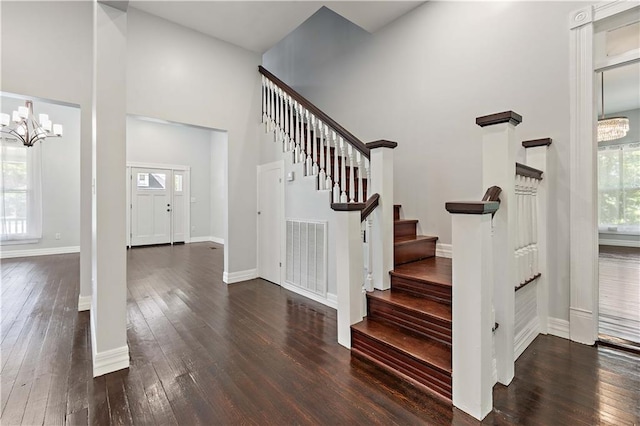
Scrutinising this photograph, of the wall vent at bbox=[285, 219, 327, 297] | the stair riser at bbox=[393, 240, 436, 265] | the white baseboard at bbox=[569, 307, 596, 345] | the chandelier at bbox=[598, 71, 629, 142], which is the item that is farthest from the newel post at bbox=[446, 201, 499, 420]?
the chandelier at bbox=[598, 71, 629, 142]

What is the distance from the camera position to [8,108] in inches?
241

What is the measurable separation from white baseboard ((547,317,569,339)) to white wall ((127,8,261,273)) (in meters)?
3.73

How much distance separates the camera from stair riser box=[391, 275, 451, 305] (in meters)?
2.22

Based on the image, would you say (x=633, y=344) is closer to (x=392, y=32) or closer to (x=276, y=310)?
(x=276, y=310)

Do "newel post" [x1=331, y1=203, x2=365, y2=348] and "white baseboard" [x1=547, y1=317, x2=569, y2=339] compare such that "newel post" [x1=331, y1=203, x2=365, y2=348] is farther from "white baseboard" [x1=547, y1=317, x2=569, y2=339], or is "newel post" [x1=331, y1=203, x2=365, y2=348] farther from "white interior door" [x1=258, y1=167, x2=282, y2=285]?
"white interior door" [x1=258, y1=167, x2=282, y2=285]

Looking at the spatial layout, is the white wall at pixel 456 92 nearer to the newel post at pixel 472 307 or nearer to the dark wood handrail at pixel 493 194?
the dark wood handrail at pixel 493 194

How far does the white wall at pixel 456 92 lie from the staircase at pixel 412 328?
1.01 metres

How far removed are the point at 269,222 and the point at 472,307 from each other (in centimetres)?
329

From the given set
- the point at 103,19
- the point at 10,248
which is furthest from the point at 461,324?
the point at 10,248

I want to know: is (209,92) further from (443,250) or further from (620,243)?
(620,243)

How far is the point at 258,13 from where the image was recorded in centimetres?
368

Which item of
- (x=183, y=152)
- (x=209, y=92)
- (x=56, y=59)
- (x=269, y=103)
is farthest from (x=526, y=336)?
(x=183, y=152)

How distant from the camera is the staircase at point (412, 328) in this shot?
1830 millimetres

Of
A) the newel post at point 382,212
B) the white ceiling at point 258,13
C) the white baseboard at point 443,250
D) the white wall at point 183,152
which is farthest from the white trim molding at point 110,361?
the white wall at point 183,152
